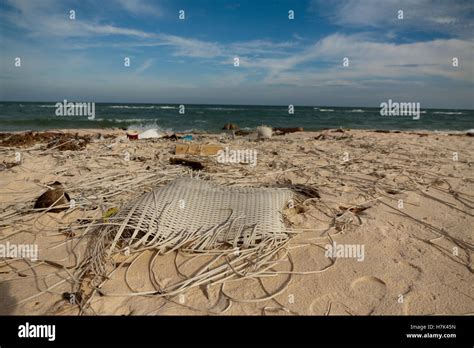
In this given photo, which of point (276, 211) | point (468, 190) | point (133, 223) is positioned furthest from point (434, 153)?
point (133, 223)

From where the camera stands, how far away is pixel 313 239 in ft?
8.45

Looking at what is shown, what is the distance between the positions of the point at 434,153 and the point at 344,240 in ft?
16.4

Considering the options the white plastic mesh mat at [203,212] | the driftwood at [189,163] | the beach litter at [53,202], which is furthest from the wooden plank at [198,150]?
the white plastic mesh mat at [203,212]

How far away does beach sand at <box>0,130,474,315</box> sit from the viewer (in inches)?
73.9

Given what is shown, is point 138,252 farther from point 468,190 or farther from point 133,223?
point 468,190

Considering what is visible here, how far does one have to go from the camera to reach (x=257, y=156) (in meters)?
6.08

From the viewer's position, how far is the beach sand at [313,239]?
6.15 ft

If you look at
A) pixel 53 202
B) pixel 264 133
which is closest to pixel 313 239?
pixel 53 202

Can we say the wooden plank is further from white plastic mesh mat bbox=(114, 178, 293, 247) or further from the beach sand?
white plastic mesh mat bbox=(114, 178, 293, 247)

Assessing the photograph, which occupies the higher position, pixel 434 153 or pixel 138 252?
pixel 434 153

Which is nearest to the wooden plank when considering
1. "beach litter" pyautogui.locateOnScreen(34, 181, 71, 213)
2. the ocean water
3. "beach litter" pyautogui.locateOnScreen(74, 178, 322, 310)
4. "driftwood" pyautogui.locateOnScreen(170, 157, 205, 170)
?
"driftwood" pyautogui.locateOnScreen(170, 157, 205, 170)

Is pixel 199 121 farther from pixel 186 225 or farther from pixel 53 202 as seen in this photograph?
pixel 186 225

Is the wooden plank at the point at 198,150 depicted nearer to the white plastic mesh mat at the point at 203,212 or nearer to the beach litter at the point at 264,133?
the white plastic mesh mat at the point at 203,212
